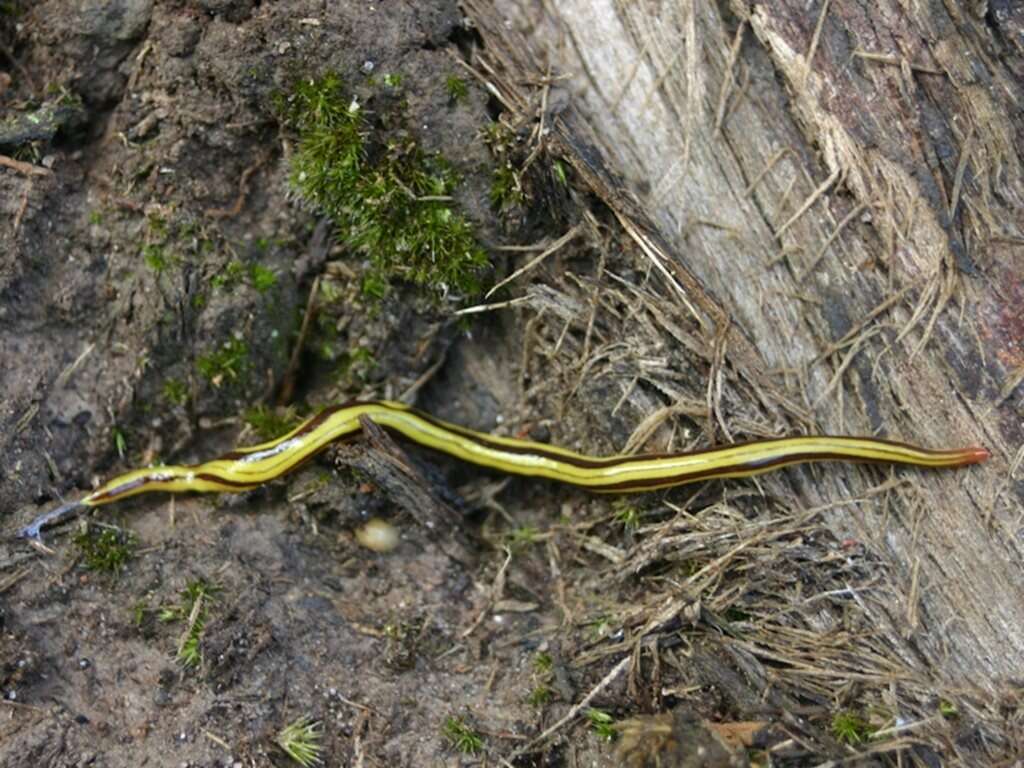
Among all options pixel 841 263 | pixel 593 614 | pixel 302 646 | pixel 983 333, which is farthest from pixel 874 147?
pixel 302 646

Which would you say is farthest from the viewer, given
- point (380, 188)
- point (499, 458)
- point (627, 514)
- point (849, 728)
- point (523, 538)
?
point (523, 538)

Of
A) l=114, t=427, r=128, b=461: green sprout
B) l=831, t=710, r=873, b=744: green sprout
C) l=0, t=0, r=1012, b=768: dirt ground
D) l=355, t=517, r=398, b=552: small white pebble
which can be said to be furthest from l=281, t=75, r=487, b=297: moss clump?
l=831, t=710, r=873, b=744: green sprout

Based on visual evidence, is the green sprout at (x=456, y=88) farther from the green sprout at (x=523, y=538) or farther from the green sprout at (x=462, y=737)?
the green sprout at (x=462, y=737)

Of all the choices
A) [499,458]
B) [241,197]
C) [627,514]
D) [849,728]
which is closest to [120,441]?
[241,197]

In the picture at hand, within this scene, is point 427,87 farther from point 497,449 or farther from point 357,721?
point 357,721

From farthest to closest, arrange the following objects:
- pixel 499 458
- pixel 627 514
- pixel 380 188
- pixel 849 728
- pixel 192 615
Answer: pixel 499 458, pixel 627 514, pixel 380 188, pixel 192 615, pixel 849 728

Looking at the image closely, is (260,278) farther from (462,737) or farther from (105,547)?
(462,737)

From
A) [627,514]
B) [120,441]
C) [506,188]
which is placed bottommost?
[120,441]
